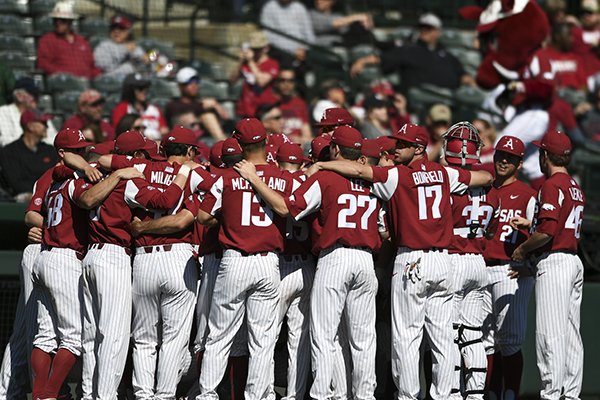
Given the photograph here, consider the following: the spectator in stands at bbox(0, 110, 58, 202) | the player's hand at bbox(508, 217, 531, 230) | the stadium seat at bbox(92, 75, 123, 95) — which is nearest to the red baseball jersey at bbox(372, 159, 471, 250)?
the player's hand at bbox(508, 217, 531, 230)

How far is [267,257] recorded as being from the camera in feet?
27.7

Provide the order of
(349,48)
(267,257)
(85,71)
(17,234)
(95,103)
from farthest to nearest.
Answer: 1. (349,48)
2. (85,71)
3. (95,103)
4. (17,234)
5. (267,257)

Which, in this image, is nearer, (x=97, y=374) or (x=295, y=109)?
(x=97, y=374)

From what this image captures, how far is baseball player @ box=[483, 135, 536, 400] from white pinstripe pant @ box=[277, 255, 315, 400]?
4.74 feet

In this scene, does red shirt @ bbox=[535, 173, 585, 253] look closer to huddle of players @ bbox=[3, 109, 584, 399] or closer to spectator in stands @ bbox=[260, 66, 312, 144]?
huddle of players @ bbox=[3, 109, 584, 399]

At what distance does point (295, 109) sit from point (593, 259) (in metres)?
3.96

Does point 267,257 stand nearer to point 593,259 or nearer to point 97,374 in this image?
point 97,374

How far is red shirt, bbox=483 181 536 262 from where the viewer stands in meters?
9.23

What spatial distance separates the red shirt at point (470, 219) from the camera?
8.89m

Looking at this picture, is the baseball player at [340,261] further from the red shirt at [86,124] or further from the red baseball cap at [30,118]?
the red shirt at [86,124]

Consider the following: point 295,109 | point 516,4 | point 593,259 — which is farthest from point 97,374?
point 516,4

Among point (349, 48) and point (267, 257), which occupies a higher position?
point (349, 48)

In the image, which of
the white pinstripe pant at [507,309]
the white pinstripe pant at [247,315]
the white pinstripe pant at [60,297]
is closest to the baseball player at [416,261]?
the white pinstripe pant at [507,309]

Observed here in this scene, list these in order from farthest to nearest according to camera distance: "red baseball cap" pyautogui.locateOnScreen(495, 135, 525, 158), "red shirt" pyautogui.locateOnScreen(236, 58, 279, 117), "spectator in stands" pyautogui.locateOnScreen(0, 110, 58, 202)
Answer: "red shirt" pyautogui.locateOnScreen(236, 58, 279, 117)
"spectator in stands" pyautogui.locateOnScreen(0, 110, 58, 202)
"red baseball cap" pyautogui.locateOnScreen(495, 135, 525, 158)
